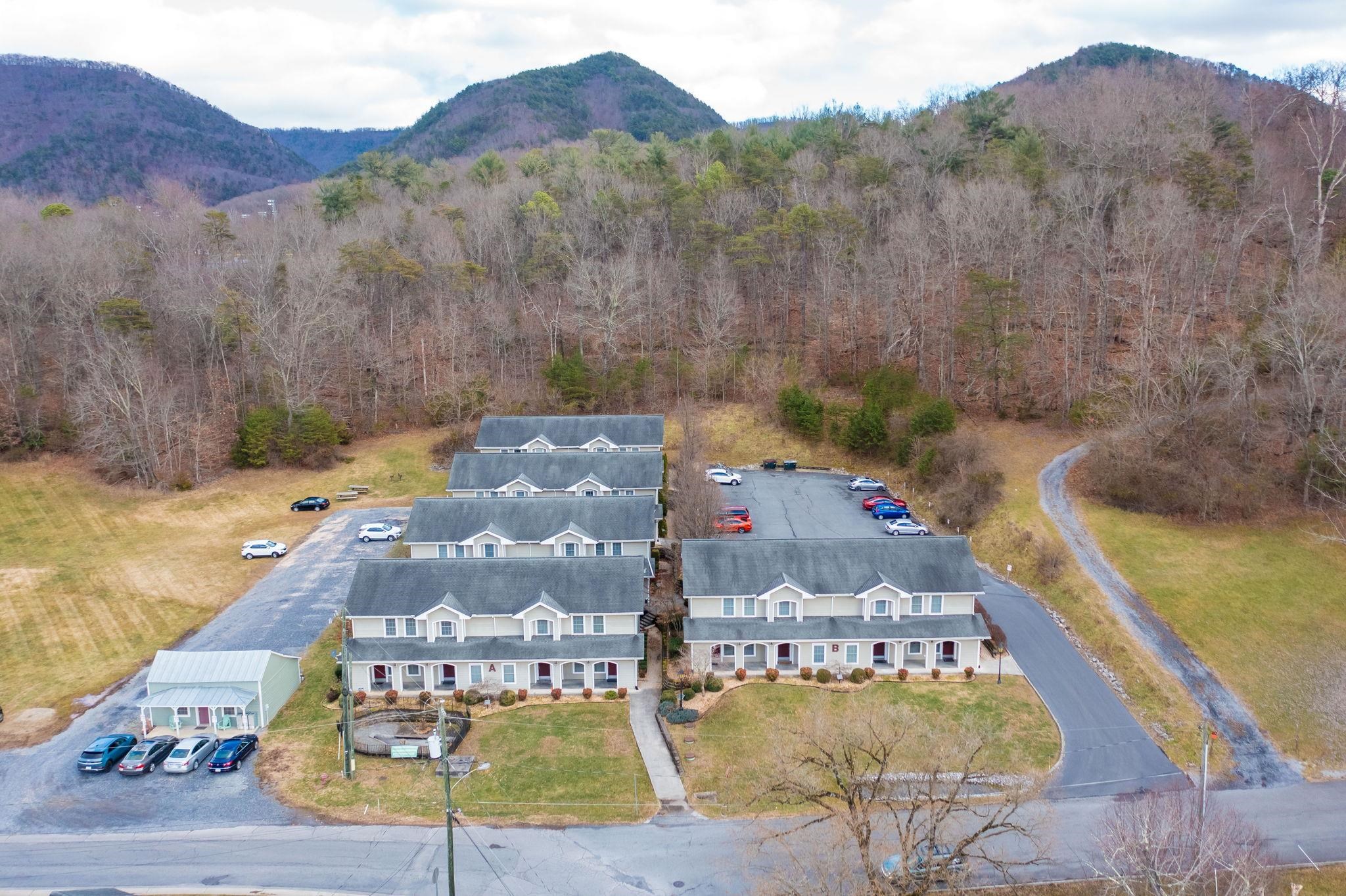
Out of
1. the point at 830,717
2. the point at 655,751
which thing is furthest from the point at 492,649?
the point at 830,717

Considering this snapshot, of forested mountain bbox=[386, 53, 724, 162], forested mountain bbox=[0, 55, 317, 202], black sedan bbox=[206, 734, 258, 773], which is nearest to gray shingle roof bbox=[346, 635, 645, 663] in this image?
black sedan bbox=[206, 734, 258, 773]

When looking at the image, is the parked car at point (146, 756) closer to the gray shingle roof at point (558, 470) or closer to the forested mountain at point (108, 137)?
the gray shingle roof at point (558, 470)

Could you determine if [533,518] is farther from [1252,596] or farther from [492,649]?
[1252,596]

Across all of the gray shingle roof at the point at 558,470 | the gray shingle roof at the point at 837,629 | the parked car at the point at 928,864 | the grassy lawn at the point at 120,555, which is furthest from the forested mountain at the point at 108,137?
the parked car at the point at 928,864

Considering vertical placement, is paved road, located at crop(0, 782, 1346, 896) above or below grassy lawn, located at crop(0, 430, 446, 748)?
below

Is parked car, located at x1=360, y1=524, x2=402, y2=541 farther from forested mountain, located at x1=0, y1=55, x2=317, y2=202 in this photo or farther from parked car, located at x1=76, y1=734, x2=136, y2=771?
forested mountain, located at x1=0, y1=55, x2=317, y2=202

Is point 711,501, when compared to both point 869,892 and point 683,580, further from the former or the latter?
point 869,892
